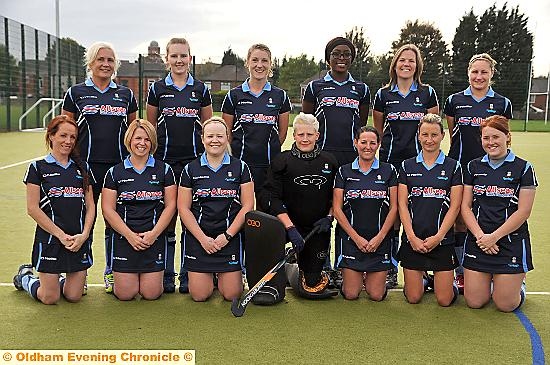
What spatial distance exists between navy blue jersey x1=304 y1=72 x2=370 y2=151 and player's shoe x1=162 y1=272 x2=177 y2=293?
1.44 meters

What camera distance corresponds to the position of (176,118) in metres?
4.29

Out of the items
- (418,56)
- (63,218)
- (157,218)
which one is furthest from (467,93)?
(63,218)

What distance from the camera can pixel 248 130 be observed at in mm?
4379

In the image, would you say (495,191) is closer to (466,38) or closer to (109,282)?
(109,282)

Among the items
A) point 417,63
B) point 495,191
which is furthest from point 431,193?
point 417,63

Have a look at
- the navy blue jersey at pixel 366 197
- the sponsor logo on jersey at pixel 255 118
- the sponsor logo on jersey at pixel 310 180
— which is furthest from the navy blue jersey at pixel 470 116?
the sponsor logo on jersey at pixel 255 118

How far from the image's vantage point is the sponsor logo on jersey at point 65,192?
3.82 m

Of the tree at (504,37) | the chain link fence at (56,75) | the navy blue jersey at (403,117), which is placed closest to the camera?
the navy blue jersey at (403,117)

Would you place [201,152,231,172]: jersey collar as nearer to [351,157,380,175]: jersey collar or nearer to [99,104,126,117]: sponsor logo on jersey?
[99,104,126,117]: sponsor logo on jersey

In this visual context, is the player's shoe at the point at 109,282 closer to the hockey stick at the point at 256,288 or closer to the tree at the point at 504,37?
the hockey stick at the point at 256,288

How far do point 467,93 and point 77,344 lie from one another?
3110mm

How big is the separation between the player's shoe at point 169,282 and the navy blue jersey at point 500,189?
Result: 209 cm

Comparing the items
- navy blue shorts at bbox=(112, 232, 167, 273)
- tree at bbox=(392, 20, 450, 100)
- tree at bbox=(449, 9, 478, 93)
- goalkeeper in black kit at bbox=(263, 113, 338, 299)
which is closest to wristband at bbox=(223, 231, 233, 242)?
goalkeeper in black kit at bbox=(263, 113, 338, 299)

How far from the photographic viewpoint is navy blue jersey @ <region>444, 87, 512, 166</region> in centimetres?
430
